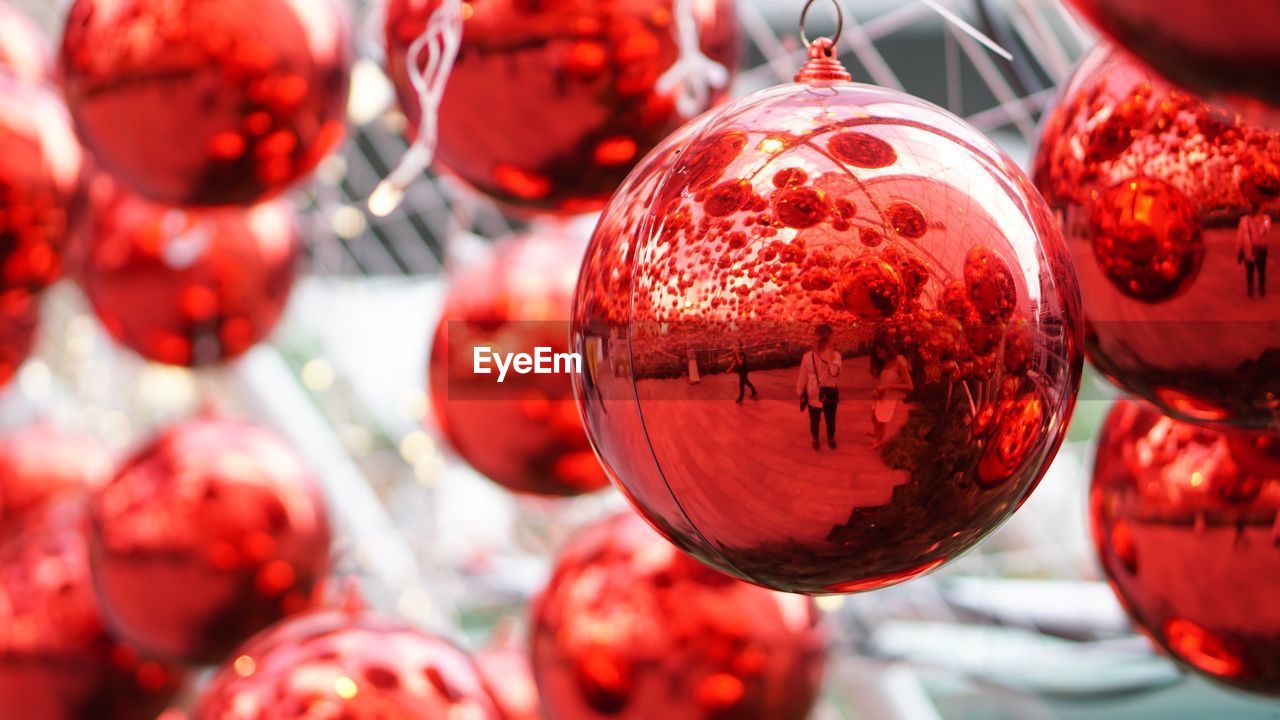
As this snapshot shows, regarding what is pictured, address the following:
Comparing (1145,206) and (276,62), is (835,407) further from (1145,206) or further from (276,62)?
(276,62)

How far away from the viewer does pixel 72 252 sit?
56.3 inches

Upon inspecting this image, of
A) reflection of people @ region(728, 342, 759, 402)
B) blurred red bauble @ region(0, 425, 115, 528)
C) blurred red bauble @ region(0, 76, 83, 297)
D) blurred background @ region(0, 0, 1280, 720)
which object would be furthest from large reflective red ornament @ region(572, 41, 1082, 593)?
blurred red bauble @ region(0, 425, 115, 528)

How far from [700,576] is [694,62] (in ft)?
1.10

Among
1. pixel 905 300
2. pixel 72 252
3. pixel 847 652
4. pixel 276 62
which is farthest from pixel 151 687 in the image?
pixel 905 300

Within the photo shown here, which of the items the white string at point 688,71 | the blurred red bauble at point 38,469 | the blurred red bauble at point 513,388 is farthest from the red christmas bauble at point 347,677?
the blurred red bauble at point 38,469

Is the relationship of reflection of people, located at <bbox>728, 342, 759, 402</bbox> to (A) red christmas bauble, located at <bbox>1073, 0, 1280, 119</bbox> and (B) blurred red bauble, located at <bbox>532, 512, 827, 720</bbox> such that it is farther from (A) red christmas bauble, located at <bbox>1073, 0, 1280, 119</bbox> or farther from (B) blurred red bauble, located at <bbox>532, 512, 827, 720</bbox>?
(B) blurred red bauble, located at <bbox>532, 512, 827, 720</bbox>

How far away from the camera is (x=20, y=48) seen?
1.44 metres

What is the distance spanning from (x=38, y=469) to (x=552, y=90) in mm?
1246

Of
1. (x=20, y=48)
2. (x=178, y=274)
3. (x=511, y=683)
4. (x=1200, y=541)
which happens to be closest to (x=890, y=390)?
(x=1200, y=541)

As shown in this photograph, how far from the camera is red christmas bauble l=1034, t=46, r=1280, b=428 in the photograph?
50cm

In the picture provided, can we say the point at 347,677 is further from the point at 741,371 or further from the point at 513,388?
the point at 741,371

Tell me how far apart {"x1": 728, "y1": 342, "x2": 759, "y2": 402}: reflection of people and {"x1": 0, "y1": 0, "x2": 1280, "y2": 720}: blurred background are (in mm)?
269

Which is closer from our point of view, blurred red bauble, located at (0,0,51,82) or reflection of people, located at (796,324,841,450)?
reflection of people, located at (796,324,841,450)

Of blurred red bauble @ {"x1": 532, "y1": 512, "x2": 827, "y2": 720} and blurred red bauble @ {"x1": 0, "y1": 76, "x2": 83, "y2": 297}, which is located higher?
blurred red bauble @ {"x1": 532, "y1": 512, "x2": 827, "y2": 720}
